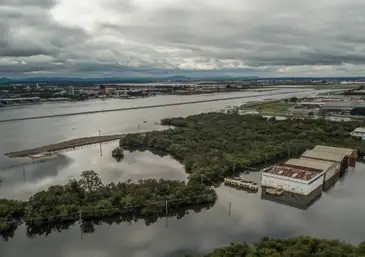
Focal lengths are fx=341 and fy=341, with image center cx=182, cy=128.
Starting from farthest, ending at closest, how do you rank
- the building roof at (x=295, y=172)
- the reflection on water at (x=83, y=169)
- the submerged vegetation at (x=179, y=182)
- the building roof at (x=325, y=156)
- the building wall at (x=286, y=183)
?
the building roof at (x=325, y=156)
the reflection on water at (x=83, y=169)
the building roof at (x=295, y=172)
the building wall at (x=286, y=183)
the submerged vegetation at (x=179, y=182)

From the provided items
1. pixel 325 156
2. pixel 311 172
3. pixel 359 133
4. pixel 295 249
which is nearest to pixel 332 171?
pixel 325 156

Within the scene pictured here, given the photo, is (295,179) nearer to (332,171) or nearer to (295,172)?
(295,172)

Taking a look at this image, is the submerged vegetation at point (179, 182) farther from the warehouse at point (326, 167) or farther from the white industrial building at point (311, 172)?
the warehouse at point (326, 167)

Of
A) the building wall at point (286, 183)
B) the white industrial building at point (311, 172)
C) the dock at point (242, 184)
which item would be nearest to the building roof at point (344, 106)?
the white industrial building at point (311, 172)

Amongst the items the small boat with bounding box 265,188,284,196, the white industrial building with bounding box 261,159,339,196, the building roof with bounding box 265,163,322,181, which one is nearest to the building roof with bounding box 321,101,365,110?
the white industrial building with bounding box 261,159,339,196

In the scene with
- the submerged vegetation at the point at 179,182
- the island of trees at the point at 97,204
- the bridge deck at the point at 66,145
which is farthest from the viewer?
the bridge deck at the point at 66,145

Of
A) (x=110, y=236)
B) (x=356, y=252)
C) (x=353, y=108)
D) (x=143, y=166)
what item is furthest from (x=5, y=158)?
(x=353, y=108)

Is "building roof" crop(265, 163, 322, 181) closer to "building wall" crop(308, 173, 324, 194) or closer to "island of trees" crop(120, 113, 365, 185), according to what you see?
"building wall" crop(308, 173, 324, 194)

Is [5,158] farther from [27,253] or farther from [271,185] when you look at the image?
[271,185]
